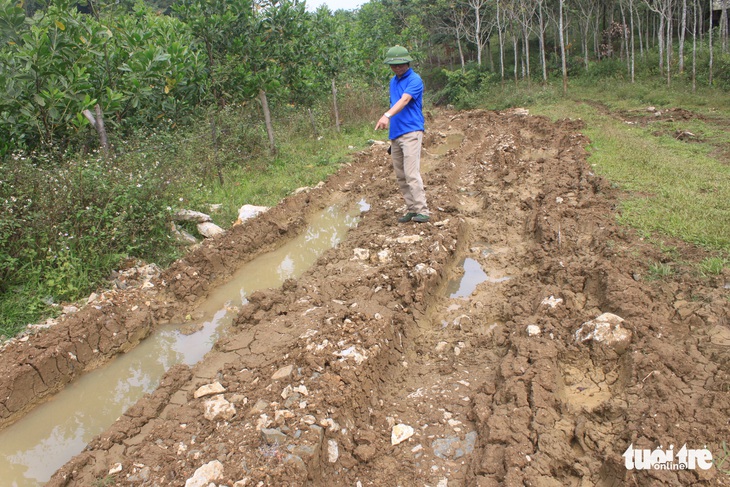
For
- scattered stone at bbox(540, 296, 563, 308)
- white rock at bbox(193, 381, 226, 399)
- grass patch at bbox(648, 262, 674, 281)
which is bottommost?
white rock at bbox(193, 381, 226, 399)

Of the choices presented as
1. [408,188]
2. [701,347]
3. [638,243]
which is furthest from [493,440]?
[408,188]

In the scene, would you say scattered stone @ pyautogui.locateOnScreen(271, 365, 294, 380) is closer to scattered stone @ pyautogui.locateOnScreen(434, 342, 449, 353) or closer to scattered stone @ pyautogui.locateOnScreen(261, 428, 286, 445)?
scattered stone @ pyautogui.locateOnScreen(261, 428, 286, 445)

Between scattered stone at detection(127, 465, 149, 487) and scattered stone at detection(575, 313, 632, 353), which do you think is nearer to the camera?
scattered stone at detection(127, 465, 149, 487)

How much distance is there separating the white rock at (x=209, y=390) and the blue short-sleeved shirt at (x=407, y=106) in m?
3.77

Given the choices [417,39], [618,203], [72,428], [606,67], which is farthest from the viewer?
[417,39]

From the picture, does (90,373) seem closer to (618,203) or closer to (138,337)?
(138,337)

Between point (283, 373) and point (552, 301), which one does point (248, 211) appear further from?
point (552, 301)

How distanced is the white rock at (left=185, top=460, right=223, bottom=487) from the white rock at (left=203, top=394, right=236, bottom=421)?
46 cm

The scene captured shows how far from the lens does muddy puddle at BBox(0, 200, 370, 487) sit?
3467 millimetres

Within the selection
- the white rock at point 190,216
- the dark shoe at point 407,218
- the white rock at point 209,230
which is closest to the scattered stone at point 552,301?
the dark shoe at point 407,218

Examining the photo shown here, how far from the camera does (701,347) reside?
3.16m

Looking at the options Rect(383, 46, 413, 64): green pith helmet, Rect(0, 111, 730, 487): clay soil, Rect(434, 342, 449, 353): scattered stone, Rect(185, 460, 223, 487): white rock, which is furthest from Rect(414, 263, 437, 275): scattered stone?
Rect(185, 460, 223, 487): white rock

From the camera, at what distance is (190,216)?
268 inches

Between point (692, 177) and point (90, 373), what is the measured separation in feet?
25.3
